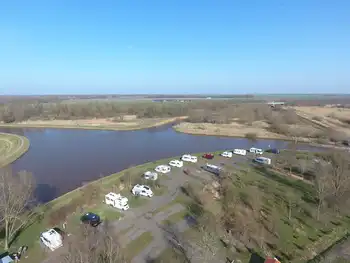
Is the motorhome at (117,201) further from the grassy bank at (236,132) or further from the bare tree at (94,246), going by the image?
the grassy bank at (236,132)

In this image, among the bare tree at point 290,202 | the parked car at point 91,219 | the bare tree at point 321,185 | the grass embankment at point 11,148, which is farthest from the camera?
the grass embankment at point 11,148

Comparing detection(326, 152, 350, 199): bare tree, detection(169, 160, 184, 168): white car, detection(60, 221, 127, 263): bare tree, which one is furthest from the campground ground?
detection(326, 152, 350, 199): bare tree

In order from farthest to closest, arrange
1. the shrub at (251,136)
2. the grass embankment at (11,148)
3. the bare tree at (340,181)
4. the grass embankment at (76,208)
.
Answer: the shrub at (251,136)
the grass embankment at (11,148)
the bare tree at (340,181)
the grass embankment at (76,208)

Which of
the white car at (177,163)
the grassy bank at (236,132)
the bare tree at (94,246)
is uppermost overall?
the bare tree at (94,246)

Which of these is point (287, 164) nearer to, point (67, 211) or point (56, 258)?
point (67, 211)

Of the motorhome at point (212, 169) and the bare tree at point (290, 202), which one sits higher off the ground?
the bare tree at point (290, 202)

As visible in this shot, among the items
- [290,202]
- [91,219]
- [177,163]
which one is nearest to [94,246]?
[91,219]

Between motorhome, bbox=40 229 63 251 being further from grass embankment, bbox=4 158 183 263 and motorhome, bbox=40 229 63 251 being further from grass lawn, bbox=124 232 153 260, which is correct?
grass lawn, bbox=124 232 153 260

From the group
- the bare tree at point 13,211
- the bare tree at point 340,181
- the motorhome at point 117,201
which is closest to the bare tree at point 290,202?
the bare tree at point 340,181
